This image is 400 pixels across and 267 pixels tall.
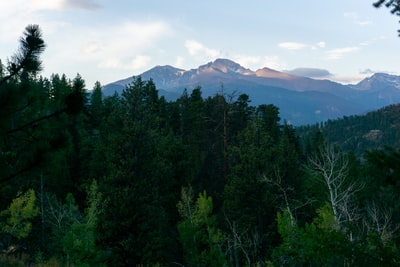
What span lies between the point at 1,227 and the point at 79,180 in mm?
9873

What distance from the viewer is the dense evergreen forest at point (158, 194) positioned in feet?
20.8

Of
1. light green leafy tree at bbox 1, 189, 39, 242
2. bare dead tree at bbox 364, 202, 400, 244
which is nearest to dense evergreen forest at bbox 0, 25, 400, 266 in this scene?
light green leafy tree at bbox 1, 189, 39, 242

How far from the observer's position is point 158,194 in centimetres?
3397

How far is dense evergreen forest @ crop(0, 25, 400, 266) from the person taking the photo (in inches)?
250

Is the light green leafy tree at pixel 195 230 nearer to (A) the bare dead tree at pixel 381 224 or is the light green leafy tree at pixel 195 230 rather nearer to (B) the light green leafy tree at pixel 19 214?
(B) the light green leafy tree at pixel 19 214

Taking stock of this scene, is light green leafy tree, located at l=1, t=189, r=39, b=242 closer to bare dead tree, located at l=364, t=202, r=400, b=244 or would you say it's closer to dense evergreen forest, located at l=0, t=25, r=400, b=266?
dense evergreen forest, located at l=0, t=25, r=400, b=266

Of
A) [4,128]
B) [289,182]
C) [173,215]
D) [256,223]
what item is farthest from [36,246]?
[4,128]

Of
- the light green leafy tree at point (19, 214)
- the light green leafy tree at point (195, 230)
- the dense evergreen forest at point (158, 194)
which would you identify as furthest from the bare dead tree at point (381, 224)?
the light green leafy tree at point (19, 214)

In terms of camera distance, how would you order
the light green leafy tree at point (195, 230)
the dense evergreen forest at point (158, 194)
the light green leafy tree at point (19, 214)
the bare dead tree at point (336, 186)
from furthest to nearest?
the light green leafy tree at point (195, 230)
the light green leafy tree at point (19, 214)
the bare dead tree at point (336, 186)
the dense evergreen forest at point (158, 194)

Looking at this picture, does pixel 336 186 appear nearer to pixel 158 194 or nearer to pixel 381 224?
pixel 381 224

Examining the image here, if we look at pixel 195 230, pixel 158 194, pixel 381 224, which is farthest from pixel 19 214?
pixel 381 224

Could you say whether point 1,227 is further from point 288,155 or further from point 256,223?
point 288,155

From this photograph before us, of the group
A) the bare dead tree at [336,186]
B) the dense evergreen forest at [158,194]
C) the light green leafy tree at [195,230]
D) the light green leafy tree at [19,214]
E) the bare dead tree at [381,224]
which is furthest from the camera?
the light green leafy tree at [195,230]

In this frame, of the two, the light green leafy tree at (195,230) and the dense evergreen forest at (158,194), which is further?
the light green leafy tree at (195,230)
